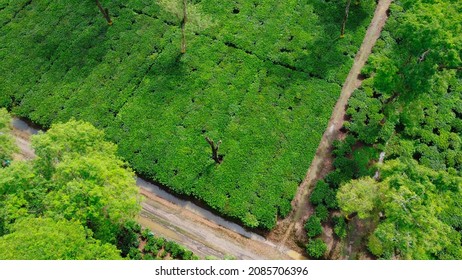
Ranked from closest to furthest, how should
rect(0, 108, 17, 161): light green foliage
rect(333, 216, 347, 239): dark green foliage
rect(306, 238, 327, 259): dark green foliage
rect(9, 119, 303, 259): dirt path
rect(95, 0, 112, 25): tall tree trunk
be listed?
rect(0, 108, 17, 161): light green foliage
rect(306, 238, 327, 259): dark green foliage
rect(9, 119, 303, 259): dirt path
rect(333, 216, 347, 239): dark green foliage
rect(95, 0, 112, 25): tall tree trunk

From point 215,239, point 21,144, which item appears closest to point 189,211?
point 215,239

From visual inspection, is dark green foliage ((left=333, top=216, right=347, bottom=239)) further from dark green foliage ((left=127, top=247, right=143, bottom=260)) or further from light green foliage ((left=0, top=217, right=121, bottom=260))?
light green foliage ((left=0, top=217, right=121, bottom=260))

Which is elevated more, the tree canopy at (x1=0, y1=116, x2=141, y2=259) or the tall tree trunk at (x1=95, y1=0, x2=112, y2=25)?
the tall tree trunk at (x1=95, y1=0, x2=112, y2=25)

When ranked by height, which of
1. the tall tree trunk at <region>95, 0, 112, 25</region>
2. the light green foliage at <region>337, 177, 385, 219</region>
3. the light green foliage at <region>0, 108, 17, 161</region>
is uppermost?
the tall tree trunk at <region>95, 0, 112, 25</region>

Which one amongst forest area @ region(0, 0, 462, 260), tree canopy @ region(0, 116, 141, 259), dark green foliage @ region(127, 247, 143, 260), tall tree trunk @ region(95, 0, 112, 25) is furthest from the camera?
tall tree trunk @ region(95, 0, 112, 25)

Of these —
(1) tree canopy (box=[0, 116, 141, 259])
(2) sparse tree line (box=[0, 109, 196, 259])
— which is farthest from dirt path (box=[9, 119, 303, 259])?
(1) tree canopy (box=[0, 116, 141, 259])

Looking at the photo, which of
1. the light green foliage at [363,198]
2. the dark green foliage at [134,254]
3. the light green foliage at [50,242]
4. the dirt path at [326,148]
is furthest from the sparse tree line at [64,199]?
the light green foliage at [363,198]

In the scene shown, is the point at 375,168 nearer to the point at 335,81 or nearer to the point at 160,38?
the point at 335,81
